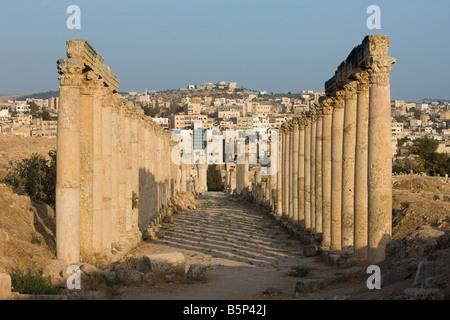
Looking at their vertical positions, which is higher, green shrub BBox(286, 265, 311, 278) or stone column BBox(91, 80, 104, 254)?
stone column BBox(91, 80, 104, 254)

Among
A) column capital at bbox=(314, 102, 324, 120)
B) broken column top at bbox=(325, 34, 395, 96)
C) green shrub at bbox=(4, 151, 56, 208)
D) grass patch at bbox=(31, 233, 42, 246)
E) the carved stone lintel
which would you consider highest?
broken column top at bbox=(325, 34, 395, 96)

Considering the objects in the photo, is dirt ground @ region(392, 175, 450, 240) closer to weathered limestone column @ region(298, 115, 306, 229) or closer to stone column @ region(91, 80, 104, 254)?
weathered limestone column @ region(298, 115, 306, 229)

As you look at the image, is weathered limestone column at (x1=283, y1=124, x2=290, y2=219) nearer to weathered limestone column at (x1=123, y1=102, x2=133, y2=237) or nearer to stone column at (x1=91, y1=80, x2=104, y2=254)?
weathered limestone column at (x1=123, y1=102, x2=133, y2=237)

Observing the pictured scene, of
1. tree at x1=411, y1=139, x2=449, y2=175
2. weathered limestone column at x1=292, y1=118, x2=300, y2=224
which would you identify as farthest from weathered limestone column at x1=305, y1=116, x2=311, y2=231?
tree at x1=411, y1=139, x2=449, y2=175

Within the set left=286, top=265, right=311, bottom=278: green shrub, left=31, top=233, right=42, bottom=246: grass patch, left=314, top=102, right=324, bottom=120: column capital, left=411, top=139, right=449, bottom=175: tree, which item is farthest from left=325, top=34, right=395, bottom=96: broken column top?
left=411, top=139, right=449, bottom=175: tree

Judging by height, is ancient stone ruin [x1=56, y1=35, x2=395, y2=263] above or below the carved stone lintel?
below

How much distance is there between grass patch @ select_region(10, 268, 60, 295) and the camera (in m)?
12.7

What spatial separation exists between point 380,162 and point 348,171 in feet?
13.9

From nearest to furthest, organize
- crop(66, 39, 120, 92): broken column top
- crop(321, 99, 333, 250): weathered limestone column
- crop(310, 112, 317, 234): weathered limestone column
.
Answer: crop(66, 39, 120, 92): broken column top → crop(321, 99, 333, 250): weathered limestone column → crop(310, 112, 317, 234): weathered limestone column

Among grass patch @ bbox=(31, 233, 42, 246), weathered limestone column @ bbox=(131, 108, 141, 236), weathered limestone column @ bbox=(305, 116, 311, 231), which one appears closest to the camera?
grass patch @ bbox=(31, 233, 42, 246)

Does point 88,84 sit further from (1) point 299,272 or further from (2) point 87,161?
(1) point 299,272

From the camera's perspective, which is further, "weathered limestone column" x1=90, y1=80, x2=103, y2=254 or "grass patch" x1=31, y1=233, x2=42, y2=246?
"weathered limestone column" x1=90, y1=80, x2=103, y2=254

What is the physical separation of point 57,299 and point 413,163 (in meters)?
75.7

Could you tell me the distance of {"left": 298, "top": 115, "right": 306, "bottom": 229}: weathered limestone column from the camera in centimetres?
3117
